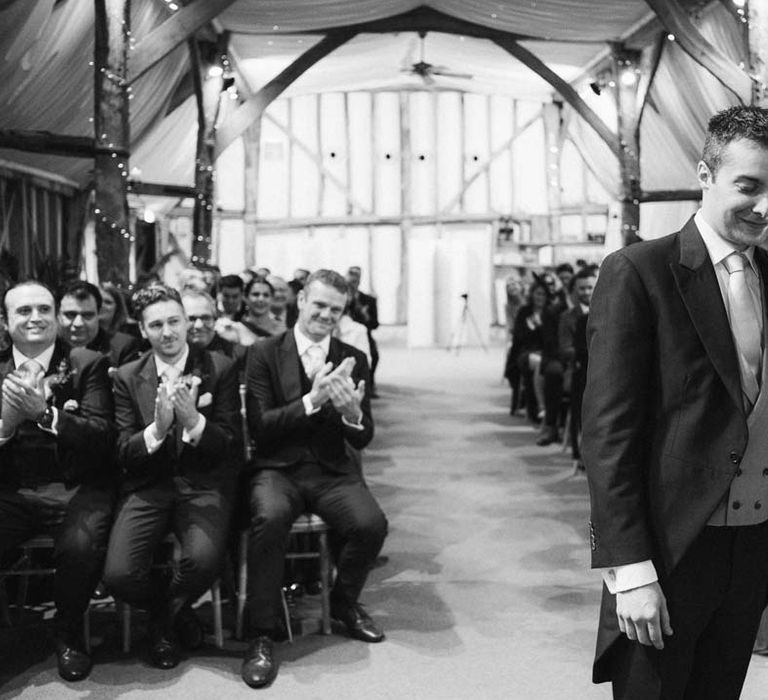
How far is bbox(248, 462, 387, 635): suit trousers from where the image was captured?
3328 millimetres

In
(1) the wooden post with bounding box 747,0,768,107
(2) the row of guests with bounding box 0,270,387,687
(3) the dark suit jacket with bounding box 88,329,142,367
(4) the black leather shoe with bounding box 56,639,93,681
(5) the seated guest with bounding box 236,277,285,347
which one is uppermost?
(1) the wooden post with bounding box 747,0,768,107

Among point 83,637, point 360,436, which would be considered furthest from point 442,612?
point 83,637

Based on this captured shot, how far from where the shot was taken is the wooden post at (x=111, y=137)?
255 inches

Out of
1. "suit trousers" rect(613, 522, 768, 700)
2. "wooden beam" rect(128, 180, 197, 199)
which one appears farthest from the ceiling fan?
"suit trousers" rect(613, 522, 768, 700)

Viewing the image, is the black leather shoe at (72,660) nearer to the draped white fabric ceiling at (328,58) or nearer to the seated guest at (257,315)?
the seated guest at (257,315)

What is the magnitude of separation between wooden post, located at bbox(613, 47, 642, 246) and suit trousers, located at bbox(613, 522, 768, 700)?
822 cm

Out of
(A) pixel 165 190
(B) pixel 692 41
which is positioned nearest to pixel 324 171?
(A) pixel 165 190

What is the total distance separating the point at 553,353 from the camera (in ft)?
24.7

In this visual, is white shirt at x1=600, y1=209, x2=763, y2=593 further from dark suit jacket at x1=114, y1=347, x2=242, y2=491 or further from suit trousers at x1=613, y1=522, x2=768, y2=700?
dark suit jacket at x1=114, y1=347, x2=242, y2=491

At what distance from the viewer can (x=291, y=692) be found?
3.08 m

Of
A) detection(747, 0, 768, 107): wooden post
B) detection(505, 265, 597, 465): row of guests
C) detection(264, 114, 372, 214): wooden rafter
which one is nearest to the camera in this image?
detection(747, 0, 768, 107): wooden post

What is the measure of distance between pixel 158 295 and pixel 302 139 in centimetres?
1393

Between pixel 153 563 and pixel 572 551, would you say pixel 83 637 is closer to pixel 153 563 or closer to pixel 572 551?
pixel 153 563

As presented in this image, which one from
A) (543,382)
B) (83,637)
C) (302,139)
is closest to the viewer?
(83,637)
